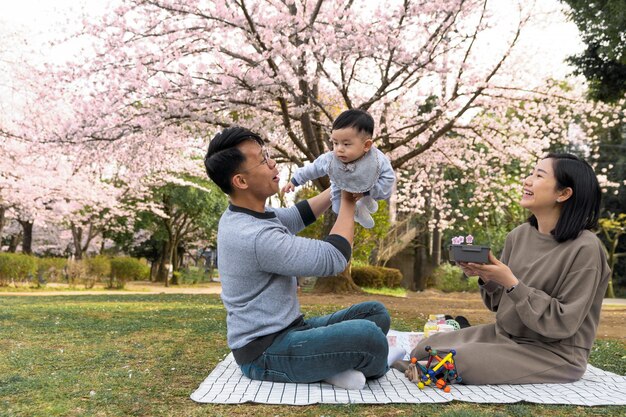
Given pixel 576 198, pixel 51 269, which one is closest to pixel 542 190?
pixel 576 198

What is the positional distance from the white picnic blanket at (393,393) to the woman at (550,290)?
0.10 metres

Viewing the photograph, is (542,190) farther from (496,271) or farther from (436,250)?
(436,250)

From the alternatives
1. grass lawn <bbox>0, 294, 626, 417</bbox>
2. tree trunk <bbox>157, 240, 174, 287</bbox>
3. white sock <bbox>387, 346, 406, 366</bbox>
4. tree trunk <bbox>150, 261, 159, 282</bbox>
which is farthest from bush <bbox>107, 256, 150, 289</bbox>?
white sock <bbox>387, 346, 406, 366</bbox>

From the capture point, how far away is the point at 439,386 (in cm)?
292

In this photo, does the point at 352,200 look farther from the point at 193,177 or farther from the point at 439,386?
the point at 193,177

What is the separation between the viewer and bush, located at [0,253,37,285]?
52.1 ft

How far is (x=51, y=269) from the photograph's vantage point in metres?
18.1

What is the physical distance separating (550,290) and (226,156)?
183 centimetres

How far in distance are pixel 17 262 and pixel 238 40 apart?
10.1 m

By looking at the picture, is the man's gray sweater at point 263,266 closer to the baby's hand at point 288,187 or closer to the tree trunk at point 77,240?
the baby's hand at point 288,187

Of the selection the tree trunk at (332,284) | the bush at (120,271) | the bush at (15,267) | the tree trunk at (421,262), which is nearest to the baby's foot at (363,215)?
the tree trunk at (332,284)

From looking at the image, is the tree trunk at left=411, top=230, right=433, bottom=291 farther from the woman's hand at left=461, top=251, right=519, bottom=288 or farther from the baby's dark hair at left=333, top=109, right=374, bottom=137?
the baby's dark hair at left=333, top=109, right=374, bottom=137

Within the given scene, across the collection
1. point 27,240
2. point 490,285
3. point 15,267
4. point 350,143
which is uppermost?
point 27,240

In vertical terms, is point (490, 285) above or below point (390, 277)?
above
